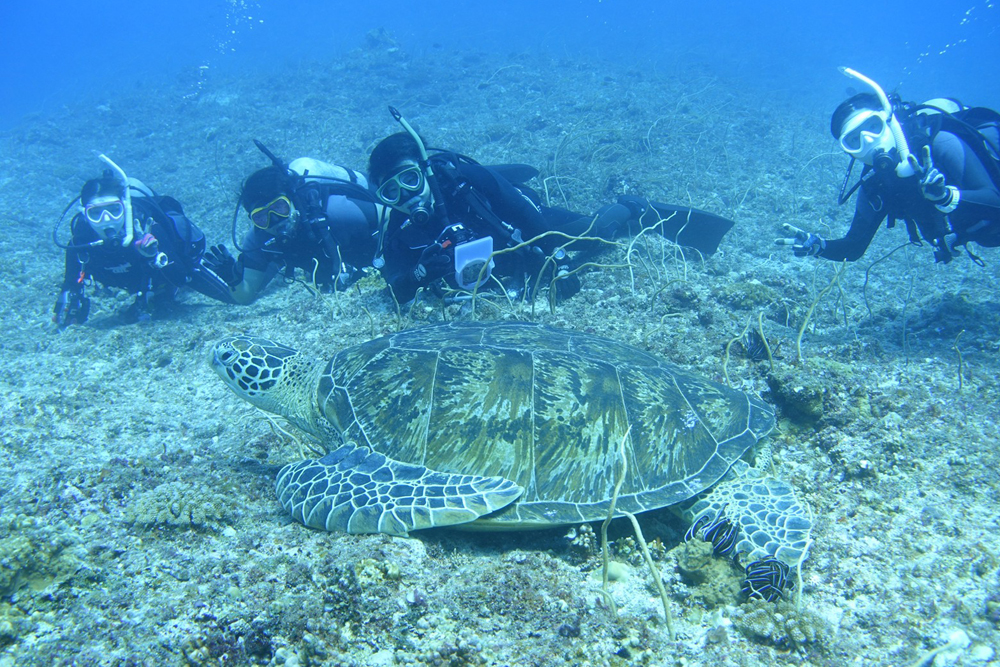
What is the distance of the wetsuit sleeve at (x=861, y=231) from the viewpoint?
4297 millimetres

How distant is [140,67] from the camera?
103 ft

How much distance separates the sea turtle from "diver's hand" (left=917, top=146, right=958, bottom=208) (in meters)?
2.82

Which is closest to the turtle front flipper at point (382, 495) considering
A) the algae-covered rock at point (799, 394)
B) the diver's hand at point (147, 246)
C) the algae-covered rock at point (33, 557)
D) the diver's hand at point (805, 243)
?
the algae-covered rock at point (33, 557)

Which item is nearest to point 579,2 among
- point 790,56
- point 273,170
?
point 790,56

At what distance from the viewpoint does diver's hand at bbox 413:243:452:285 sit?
159 inches

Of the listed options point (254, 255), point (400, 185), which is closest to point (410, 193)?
point (400, 185)

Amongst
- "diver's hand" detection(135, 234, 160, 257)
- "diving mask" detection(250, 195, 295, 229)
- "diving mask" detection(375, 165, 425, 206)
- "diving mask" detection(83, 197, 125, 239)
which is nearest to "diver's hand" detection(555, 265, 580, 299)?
"diving mask" detection(375, 165, 425, 206)

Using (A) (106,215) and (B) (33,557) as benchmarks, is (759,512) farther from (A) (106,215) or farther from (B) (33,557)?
(A) (106,215)

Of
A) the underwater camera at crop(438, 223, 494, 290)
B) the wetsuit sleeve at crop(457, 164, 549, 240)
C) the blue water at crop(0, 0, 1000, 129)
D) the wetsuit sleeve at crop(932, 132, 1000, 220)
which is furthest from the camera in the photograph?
the blue water at crop(0, 0, 1000, 129)

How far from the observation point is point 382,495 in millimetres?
1971

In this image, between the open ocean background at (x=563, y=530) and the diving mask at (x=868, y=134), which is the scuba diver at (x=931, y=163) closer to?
the diving mask at (x=868, y=134)

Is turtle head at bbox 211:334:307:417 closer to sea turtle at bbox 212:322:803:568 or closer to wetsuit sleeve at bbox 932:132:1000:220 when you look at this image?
sea turtle at bbox 212:322:803:568

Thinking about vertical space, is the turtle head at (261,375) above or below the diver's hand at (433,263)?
below

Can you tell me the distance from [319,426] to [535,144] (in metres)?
8.88
